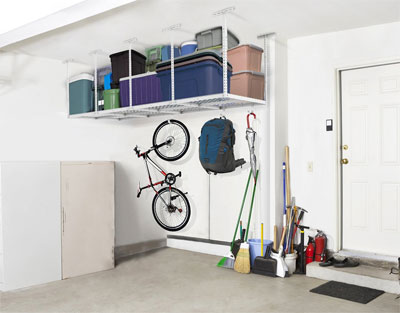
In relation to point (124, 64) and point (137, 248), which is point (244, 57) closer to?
point (124, 64)

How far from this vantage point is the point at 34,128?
520 cm

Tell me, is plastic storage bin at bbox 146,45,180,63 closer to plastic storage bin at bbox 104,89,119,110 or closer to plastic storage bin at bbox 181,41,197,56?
plastic storage bin at bbox 181,41,197,56

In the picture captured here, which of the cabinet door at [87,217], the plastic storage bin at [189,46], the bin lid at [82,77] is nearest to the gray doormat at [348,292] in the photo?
the cabinet door at [87,217]

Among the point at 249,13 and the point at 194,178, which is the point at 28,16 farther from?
the point at 194,178

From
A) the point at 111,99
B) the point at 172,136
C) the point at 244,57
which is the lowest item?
the point at 172,136

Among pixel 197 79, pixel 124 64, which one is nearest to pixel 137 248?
pixel 124 64

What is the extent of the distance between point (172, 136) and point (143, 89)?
3.89ft

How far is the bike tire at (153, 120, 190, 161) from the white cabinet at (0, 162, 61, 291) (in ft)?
4.98

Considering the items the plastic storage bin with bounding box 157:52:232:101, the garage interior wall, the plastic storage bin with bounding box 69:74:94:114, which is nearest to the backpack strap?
the garage interior wall

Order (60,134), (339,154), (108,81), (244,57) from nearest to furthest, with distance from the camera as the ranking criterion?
1. (244,57)
2. (339,154)
3. (108,81)
4. (60,134)

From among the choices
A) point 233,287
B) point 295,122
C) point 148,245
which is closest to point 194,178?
point 148,245

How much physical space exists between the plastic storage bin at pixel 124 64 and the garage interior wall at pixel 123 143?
0.76m

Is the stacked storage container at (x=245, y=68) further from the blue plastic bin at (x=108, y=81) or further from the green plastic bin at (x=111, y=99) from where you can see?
the blue plastic bin at (x=108, y=81)

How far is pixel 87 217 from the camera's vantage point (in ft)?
16.7
